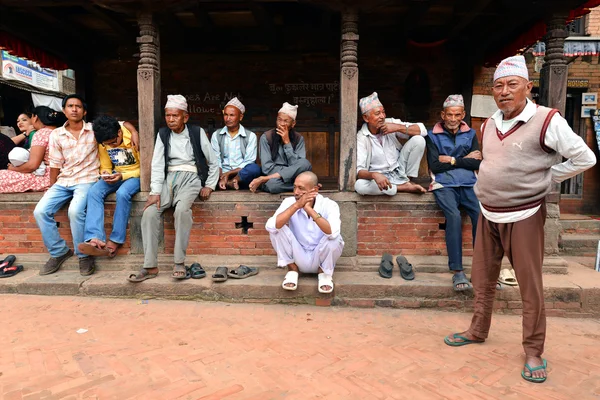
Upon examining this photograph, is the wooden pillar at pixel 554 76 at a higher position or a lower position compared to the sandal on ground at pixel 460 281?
higher

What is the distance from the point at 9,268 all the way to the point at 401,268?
423cm

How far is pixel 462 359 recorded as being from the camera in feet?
9.07

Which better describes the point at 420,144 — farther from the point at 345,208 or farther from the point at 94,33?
the point at 94,33

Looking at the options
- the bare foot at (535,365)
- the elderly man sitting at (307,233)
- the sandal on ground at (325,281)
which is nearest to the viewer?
the bare foot at (535,365)

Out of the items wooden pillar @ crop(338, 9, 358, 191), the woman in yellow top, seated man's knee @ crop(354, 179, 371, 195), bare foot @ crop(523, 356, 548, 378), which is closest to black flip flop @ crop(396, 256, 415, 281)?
seated man's knee @ crop(354, 179, 371, 195)

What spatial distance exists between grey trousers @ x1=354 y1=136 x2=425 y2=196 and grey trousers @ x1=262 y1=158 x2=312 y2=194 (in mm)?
645

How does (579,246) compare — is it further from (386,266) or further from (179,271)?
(179,271)

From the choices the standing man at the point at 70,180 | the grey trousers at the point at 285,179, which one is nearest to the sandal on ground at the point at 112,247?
the standing man at the point at 70,180

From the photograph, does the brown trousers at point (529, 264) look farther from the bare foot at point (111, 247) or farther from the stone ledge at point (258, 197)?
the bare foot at point (111, 247)

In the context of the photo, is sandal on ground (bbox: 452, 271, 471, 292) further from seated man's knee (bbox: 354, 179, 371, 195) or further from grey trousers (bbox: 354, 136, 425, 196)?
seated man's knee (bbox: 354, 179, 371, 195)

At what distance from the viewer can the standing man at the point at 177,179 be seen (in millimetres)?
3959

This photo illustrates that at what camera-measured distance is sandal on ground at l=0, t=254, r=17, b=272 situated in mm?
4192

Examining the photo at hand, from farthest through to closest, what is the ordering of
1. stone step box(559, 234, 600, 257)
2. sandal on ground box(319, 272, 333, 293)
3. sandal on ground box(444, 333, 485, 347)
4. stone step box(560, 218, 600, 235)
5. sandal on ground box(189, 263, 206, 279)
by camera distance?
stone step box(560, 218, 600, 235) → stone step box(559, 234, 600, 257) → sandal on ground box(189, 263, 206, 279) → sandal on ground box(319, 272, 333, 293) → sandal on ground box(444, 333, 485, 347)

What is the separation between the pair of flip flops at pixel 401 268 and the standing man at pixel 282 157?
1302mm
